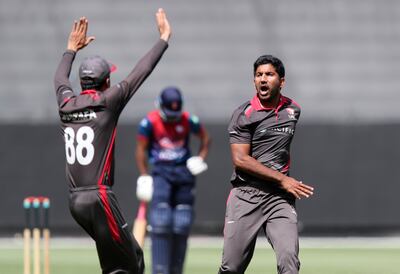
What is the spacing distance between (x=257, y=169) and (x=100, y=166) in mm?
1274

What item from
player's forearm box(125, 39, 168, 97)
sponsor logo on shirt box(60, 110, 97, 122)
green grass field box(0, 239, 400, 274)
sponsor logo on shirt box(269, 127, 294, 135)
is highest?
player's forearm box(125, 39, 168, 97)

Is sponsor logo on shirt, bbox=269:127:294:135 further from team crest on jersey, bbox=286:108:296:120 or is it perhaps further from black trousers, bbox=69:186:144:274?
black trousers, bbox=69:186:144:274

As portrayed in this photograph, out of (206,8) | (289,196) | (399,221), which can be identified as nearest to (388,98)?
(399,221)

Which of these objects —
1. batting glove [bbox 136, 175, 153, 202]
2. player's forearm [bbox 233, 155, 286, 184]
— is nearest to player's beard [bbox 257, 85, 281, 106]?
player's forearm [bbox 233, 155, 286, 184]

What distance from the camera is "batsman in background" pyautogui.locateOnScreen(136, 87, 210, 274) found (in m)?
11.7

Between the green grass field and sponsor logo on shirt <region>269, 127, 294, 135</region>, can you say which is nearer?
sponsor logo on shirt <region>269, 127, 294, 135</region>

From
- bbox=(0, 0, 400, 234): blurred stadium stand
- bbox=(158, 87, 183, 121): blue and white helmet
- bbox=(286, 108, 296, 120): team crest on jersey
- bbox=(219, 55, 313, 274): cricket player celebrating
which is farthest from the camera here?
bbox=(0, 0, 400, 234): blurred stadium stand

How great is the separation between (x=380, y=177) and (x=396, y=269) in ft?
19.4

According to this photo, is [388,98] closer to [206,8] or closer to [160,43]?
[206,8]

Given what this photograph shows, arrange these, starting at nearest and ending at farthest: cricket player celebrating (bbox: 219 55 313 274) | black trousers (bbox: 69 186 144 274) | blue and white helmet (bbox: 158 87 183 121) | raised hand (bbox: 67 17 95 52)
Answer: black trousers (bbox: 69 186 144 274)
raised hand (bbox: 67 17 95 52)
cricket player celebrating (bbox: 219 55 313 274)
blue and white helmet (bbox: 158 87 183 121)

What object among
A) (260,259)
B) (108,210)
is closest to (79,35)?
(108,210)

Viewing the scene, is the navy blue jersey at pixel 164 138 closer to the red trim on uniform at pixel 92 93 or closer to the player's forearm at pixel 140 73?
the red trim on uniform at pixel 92 93

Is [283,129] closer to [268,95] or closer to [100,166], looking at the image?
[268,95]

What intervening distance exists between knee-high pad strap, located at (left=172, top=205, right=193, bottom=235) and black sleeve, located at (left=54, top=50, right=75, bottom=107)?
3754 mm
